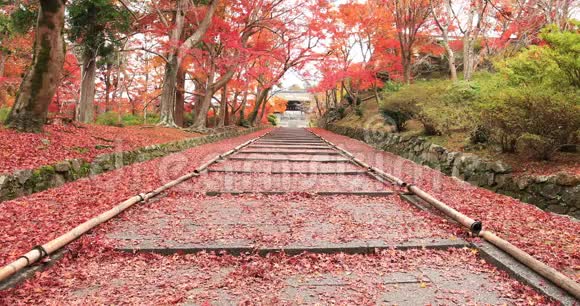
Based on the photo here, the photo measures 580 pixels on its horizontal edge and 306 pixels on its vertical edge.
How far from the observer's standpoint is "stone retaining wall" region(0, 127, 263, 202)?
4938 mm

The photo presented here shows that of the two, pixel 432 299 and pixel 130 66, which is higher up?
pixel 130 66

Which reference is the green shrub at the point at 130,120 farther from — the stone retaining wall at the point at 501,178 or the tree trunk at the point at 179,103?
the stone retaining wall at the point at 501,178

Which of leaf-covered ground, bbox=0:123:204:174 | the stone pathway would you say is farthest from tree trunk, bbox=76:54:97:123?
the stone pathway

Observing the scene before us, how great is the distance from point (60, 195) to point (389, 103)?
10366 millimetres

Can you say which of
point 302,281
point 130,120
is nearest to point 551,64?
point 302,281

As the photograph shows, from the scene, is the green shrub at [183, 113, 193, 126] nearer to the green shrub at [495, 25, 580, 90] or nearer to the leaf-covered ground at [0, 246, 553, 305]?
the green shrub at [495, 25, 580, 90]

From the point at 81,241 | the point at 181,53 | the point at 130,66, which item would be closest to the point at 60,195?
the point at 81,241

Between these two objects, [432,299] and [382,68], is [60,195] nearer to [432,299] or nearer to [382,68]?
[432,299]

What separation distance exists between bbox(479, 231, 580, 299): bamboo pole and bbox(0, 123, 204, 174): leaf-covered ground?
6219 millimetres

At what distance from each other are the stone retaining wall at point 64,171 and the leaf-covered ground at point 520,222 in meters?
6.15

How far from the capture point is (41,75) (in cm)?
736

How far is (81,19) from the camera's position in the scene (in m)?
12.8

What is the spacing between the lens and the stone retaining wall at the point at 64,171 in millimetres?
4938

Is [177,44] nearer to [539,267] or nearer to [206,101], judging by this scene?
[206,101]
